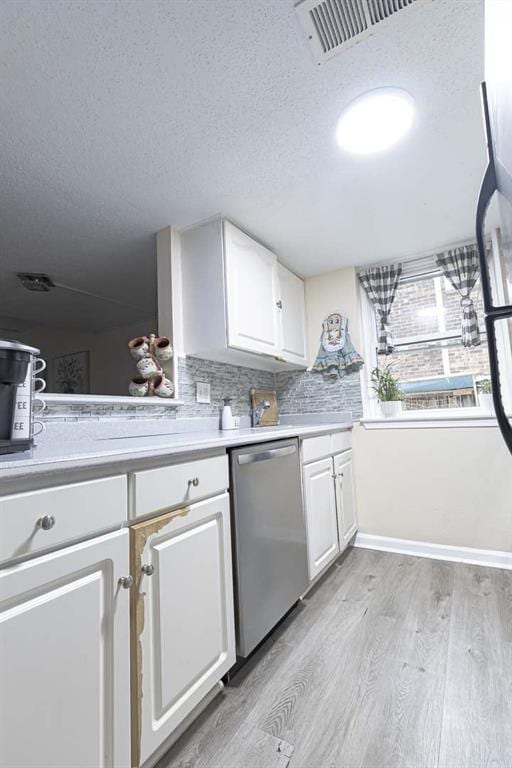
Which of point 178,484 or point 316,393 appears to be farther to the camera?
point 316,393

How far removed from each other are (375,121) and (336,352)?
1603 mm

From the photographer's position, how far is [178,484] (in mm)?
1071

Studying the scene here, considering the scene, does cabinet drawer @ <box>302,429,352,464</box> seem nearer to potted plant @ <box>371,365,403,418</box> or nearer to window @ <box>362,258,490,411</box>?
potted plant @ <box>371,365,403,418</box>

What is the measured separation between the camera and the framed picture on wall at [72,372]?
4352mm

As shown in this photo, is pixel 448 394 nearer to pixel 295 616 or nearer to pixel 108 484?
pixel 295 616

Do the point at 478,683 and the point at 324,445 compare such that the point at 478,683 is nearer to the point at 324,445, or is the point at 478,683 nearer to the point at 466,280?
the point at 324,445

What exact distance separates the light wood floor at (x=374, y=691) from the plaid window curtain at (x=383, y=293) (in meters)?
1.61

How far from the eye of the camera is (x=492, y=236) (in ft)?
7.79

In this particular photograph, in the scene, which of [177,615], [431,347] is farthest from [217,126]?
[431,347]

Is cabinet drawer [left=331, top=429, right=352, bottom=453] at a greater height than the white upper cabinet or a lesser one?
lesser

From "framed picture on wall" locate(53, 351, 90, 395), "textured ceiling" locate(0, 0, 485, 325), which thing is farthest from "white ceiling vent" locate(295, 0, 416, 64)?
"framed picture on wall" locate(53, 351, 90, 395)

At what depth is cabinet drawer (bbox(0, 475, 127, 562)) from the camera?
0.68 meters

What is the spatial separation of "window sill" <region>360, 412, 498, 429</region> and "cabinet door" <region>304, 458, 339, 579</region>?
612 millimetres

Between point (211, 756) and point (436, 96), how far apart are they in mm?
2262
